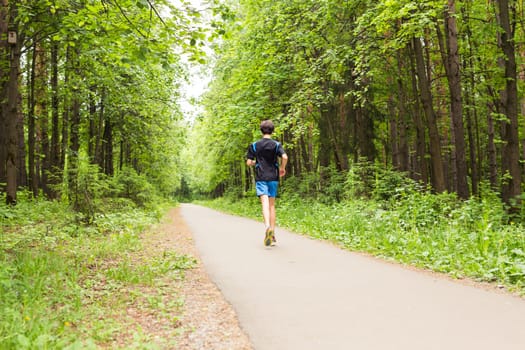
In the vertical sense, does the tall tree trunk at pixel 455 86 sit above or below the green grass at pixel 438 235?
above

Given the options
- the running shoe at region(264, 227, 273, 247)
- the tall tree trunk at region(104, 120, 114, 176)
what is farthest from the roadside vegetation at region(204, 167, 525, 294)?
the tall tree trunk at region(104, 120, 114, 176)

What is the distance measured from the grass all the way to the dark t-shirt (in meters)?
2.20

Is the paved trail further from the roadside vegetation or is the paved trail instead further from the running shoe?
the running shoe

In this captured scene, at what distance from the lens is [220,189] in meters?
59.7

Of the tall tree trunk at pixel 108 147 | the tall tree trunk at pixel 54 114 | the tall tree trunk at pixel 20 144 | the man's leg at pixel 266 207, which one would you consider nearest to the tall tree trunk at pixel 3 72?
the tall tree trunk at pixel 20 144

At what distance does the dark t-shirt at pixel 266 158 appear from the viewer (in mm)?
7305

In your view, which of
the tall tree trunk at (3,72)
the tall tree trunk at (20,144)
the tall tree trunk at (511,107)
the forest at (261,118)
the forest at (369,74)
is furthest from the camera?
the tall tree trunk at (20,144)

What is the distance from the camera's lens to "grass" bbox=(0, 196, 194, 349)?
2.91 meters

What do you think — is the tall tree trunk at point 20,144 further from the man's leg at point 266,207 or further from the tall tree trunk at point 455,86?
the tall tree trunk at point 455,86

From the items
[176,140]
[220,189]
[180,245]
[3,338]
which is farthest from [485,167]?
[220,189]

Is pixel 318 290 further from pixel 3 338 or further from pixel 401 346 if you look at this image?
pixel 3 338

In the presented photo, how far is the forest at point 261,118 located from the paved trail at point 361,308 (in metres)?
0.94

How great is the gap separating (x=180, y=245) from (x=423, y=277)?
5.37 m

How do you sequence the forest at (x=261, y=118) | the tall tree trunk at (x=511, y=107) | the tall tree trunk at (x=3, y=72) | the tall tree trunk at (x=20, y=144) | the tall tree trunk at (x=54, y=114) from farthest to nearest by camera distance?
the tall tree trunk at (x=20, y=144)
the tall tree trunk at (x=54, y=114)
the tall tree trunk at (x=3, y=72)
the tall tree trunk at (x=511, y=107)
the forest at (x=261, y=118)
